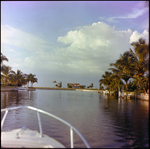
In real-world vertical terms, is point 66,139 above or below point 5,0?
below

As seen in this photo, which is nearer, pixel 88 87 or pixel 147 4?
pixel 147 4

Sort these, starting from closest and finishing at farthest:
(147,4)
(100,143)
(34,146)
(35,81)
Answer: (34,146) < (100,143) < (147,4) < (35,81)

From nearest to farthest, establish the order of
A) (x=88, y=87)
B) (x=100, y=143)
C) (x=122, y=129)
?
1. (x=100, y=143)
2. (x=122, y=129)
3. (x=88, y=87)

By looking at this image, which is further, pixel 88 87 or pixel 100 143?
pixel 88 87

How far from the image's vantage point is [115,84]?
45875mm

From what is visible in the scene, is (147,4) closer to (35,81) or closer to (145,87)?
(145,87)

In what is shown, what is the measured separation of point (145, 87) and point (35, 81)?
279 ft

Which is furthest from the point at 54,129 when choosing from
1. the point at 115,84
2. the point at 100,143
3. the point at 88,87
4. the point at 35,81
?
the point at 35,81

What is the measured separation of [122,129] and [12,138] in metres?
5.62

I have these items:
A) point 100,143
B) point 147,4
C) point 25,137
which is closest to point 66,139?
point 100,143

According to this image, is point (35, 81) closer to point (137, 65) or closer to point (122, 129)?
point (137, 65)

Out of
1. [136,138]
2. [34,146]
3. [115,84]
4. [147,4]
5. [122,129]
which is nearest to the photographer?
[34,146]

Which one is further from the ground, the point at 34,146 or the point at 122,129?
the point at 34,146

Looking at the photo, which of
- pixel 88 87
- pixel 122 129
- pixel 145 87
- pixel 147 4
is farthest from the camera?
pixel 88 87
